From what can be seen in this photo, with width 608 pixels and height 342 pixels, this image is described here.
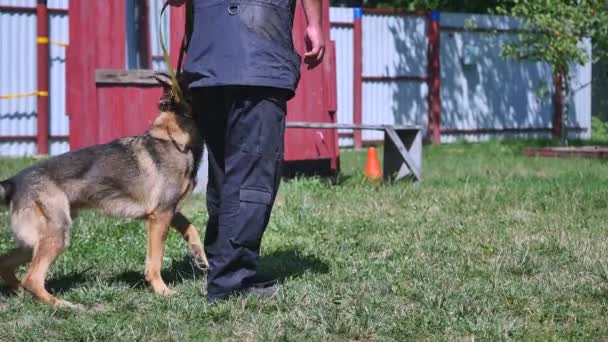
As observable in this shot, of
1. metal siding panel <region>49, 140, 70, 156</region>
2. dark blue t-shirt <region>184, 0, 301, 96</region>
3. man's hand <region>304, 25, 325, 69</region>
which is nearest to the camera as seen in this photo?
dark blue t-shirt <region>184, 0, 301, 96</region>

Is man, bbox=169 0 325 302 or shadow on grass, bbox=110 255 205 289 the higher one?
man, bbox=169 0 325 302

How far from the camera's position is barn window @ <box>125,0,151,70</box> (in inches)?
347

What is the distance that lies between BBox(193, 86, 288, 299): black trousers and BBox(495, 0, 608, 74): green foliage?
10.7 metres

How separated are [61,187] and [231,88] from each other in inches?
44.6

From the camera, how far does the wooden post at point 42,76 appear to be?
548 inches

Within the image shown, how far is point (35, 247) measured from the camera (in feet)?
15.1

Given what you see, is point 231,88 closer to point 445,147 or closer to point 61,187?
point 61,187

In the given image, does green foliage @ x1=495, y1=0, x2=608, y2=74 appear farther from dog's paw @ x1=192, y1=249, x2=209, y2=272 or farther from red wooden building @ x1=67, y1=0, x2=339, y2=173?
dog's paw @ x1=192, y1=249, x2=209, y2=272

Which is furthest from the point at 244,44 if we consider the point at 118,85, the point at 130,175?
the point at 118,85

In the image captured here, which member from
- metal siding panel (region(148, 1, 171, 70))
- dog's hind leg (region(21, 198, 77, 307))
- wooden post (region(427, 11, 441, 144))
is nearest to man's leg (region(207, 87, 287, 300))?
dog's hind leg (region(21, 198, 77, 307))

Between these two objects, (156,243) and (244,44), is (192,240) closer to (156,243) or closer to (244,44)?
(156,243)

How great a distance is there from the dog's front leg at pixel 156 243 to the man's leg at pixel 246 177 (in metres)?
Answer: 0.53

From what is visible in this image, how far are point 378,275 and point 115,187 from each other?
152 centimetres

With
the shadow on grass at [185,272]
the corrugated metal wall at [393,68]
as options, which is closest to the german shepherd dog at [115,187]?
the shadow on grass at [185,272]
